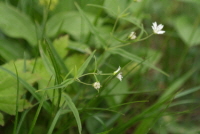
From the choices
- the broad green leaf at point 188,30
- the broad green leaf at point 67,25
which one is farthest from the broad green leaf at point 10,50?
the broad green leaf at point 188,30

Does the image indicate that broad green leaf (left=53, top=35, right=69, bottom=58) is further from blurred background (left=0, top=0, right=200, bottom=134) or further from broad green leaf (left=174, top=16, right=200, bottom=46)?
broad green leaf (left=174, top=16, right=200, bottom=46)

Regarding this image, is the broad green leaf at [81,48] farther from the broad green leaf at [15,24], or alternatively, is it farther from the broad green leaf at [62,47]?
the broad green leaf at [15,24]

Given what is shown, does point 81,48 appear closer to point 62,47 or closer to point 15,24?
point 62,47

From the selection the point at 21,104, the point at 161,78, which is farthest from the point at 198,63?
the point at 21,104

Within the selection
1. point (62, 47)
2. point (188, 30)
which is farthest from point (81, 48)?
point (188, 30)

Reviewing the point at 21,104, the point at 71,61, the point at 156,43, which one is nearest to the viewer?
the point at 21,104

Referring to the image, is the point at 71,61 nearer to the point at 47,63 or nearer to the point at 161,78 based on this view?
the point at 47,63

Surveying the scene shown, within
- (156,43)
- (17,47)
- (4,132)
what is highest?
(156,43)
